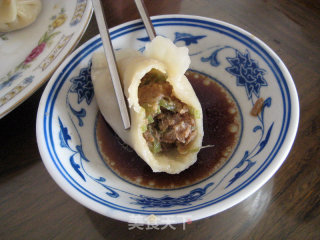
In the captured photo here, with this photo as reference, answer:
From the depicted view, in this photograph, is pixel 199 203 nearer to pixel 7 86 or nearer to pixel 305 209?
pixel 305 209

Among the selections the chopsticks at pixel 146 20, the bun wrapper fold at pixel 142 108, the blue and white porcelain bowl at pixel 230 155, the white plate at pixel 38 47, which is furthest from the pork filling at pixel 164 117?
the white plate at pixel 38 47

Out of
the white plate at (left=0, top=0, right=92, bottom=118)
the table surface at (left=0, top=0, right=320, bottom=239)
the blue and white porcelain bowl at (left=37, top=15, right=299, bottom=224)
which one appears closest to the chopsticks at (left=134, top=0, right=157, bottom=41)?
the blue and white porcelain bowl at (left=37, top=15, right=299, bottom=224)

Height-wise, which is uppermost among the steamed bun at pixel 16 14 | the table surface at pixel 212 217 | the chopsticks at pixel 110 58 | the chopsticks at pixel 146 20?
the steamed bun at pixel 16 14

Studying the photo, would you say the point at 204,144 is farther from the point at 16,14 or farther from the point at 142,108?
the point at 16,14

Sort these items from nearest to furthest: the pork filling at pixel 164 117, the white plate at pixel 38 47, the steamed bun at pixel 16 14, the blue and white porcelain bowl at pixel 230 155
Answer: the blue and white porcelain bowl at pixel 230 155
the pork filling at pixel 164 117
the white plate at pixel 38 47
the steamed bun at pixel 16 14

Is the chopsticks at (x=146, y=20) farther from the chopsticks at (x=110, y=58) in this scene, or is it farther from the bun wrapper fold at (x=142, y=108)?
the chopsticks at (x=110, y=58)

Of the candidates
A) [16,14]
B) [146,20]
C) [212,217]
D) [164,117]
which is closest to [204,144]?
[164,117]
